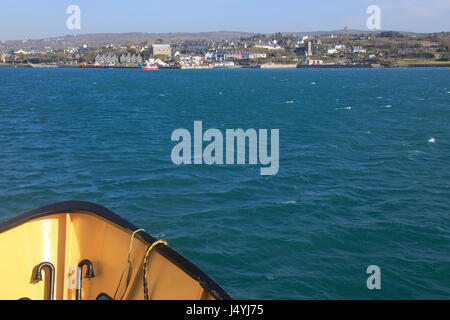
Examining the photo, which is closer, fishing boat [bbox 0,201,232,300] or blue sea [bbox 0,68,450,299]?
fishing boat [bbox 0,201,232,300]

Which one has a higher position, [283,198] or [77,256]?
[77,256]

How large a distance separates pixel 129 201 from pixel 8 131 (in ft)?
78.6

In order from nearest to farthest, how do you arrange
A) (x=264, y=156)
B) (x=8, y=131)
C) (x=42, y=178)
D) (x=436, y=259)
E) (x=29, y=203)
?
(x=436, y=259) → (x=29, y=203) → (x=42, y=178) → (x=264, y=156) → (x=8, y=131)

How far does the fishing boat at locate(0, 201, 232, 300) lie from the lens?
6.79 m

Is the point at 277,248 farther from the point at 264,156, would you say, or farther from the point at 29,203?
the point at 264,156

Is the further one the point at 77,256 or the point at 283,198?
the point at 283,198

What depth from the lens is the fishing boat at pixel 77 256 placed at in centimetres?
679

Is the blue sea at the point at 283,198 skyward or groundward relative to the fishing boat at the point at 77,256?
groundward

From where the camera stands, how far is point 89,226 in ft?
25.1

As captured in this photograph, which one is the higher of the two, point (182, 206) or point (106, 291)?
point (106, 291)

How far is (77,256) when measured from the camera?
7.73m

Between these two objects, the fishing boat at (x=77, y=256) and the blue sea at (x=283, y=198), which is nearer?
the fishing boat at (x=77, y=256)
